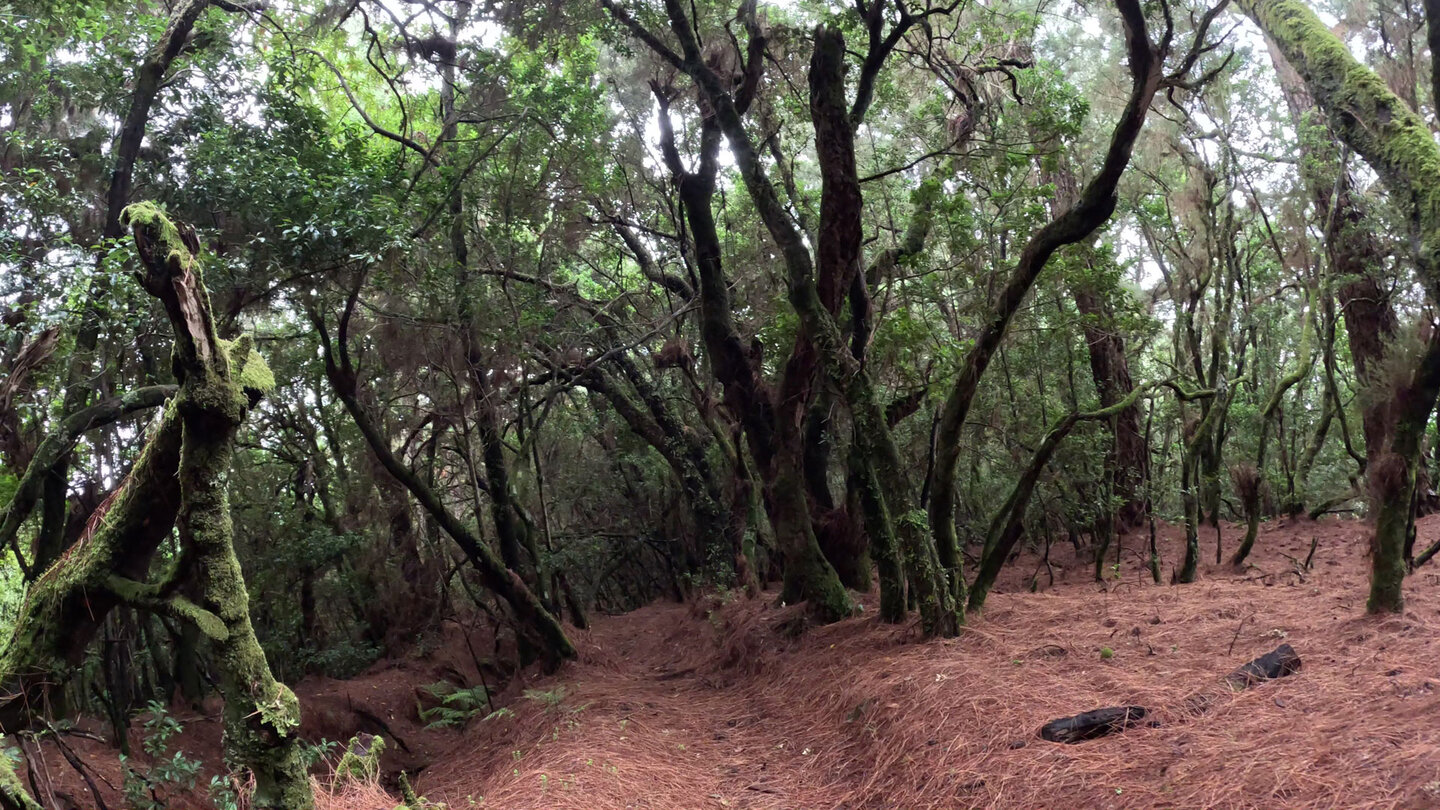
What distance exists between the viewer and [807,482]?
9.92 metres

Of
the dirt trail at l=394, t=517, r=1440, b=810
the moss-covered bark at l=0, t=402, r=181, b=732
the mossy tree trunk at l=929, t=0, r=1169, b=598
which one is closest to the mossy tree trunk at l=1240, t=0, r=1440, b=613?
the dirt trail at l=394, t=517, r=1440, b=810

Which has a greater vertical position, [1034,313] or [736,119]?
[736,119]

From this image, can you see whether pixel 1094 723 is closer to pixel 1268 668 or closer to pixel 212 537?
pixel 1268 668

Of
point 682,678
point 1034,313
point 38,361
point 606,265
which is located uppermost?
point 606,265

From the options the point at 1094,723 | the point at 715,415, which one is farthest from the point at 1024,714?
the point at 715,415

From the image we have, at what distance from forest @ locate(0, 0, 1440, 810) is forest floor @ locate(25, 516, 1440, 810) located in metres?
0.05

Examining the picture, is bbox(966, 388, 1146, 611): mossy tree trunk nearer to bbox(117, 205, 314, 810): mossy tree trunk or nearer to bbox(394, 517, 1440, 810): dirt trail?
bbox(394, 517, 1440, 810): dirt trail

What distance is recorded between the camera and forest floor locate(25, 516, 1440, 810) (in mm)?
3725

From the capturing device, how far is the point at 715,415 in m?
11.5

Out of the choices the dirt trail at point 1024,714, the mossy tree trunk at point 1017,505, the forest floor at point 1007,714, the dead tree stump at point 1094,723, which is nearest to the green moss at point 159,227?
the forest floor at point 1007,714

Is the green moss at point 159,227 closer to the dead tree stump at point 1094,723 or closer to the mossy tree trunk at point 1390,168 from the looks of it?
the dead tree stump at point 1094,723

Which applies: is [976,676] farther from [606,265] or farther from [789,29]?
[606,265]

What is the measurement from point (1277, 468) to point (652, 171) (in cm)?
1138

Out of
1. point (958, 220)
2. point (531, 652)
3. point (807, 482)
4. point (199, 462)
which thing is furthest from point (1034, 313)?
point (199, 462)
